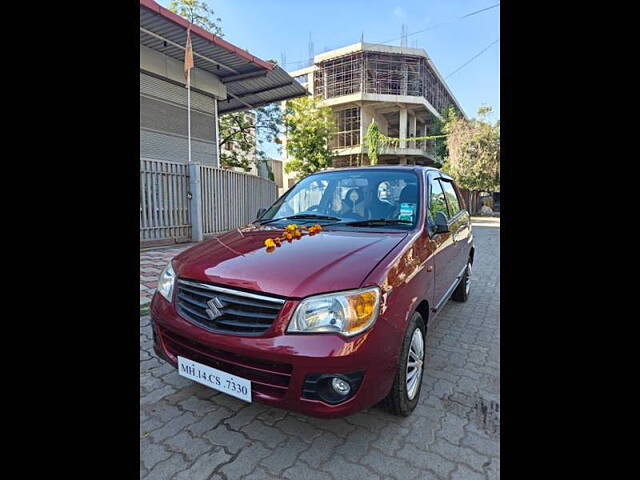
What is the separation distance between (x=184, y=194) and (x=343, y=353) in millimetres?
7074

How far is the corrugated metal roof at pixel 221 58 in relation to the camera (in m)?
7.42

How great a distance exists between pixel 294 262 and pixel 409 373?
998mm

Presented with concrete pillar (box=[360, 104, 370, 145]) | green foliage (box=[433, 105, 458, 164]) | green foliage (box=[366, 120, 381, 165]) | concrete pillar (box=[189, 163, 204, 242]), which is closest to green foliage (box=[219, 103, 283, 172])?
green foliage (box=[366, 120, 381, 165])

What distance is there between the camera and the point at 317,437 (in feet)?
6.23

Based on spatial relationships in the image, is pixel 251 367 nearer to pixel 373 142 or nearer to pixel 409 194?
pixel 409 194

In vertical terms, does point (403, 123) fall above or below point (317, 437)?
above

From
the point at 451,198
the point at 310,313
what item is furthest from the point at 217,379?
the point at 451,198

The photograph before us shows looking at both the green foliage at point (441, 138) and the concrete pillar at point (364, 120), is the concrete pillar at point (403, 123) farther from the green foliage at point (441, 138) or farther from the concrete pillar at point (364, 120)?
the green foliage at point (441, 138)
